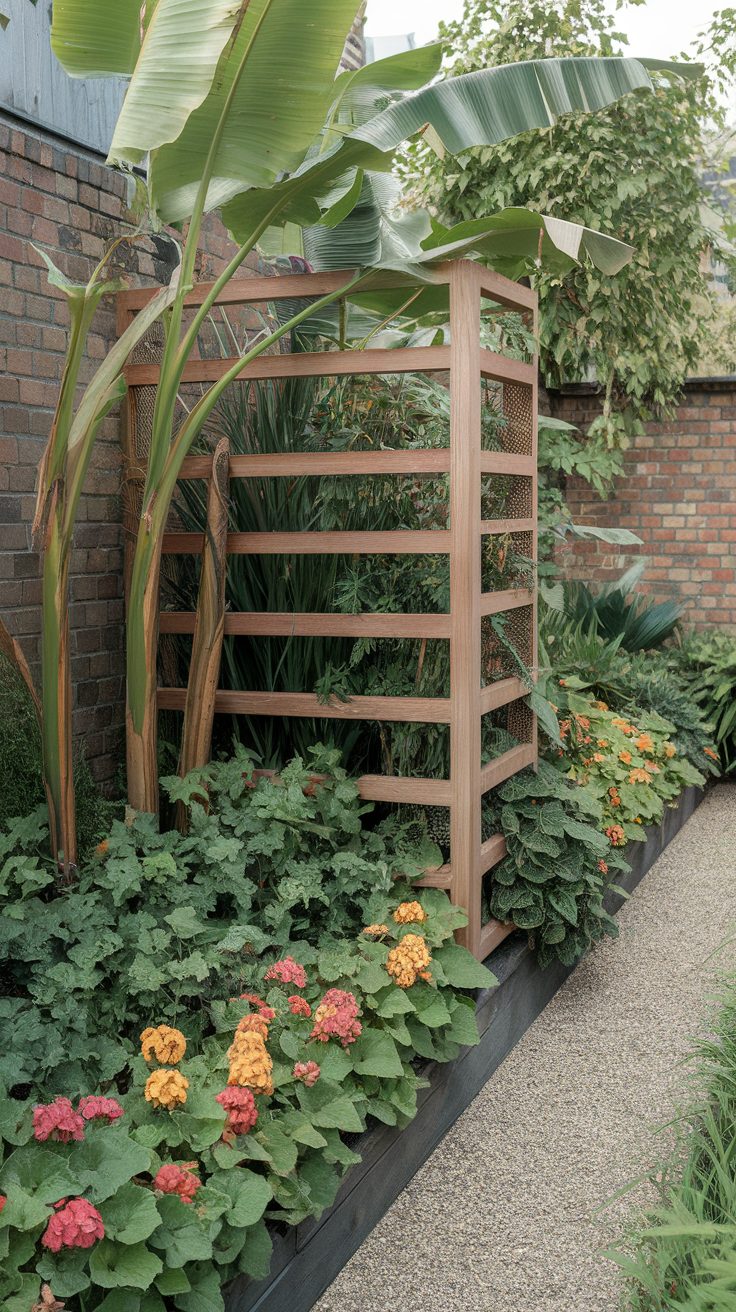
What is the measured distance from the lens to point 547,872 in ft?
12.3

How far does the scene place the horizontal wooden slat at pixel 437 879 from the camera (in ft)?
11.2

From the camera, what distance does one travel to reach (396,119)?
10.6 feet

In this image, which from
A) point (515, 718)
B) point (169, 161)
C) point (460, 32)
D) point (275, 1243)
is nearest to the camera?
point (275, 1243)

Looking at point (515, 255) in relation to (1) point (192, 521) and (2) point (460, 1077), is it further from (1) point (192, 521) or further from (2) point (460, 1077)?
(2) point (460, 1077)

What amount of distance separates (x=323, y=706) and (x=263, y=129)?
1585 millimetres

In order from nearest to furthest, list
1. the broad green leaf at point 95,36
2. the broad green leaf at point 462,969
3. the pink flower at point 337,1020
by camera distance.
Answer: the pink flower at point 337,1020
the broad green leaf at point 95,36
the broad green leaf at point 462,969

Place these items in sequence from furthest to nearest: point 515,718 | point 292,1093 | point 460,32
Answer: point 460,32 < point 515,718 < point 292,1093

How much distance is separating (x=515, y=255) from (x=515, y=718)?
152cm

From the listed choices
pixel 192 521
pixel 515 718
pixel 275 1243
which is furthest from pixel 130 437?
pixel 275 1243

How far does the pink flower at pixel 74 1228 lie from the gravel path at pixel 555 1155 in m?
0.76

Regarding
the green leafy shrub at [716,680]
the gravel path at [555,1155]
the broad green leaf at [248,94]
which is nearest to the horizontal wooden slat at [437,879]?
the gravel path at [555,1155]

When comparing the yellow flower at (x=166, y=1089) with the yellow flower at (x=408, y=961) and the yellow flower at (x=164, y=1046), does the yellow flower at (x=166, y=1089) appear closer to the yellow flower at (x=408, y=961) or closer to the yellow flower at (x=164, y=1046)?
the yellow flower at (x=164, y=1046)

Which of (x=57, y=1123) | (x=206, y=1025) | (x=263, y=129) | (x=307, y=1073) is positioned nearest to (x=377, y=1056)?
(x=307, y=1073)

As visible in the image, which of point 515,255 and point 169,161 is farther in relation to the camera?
point 515,255
